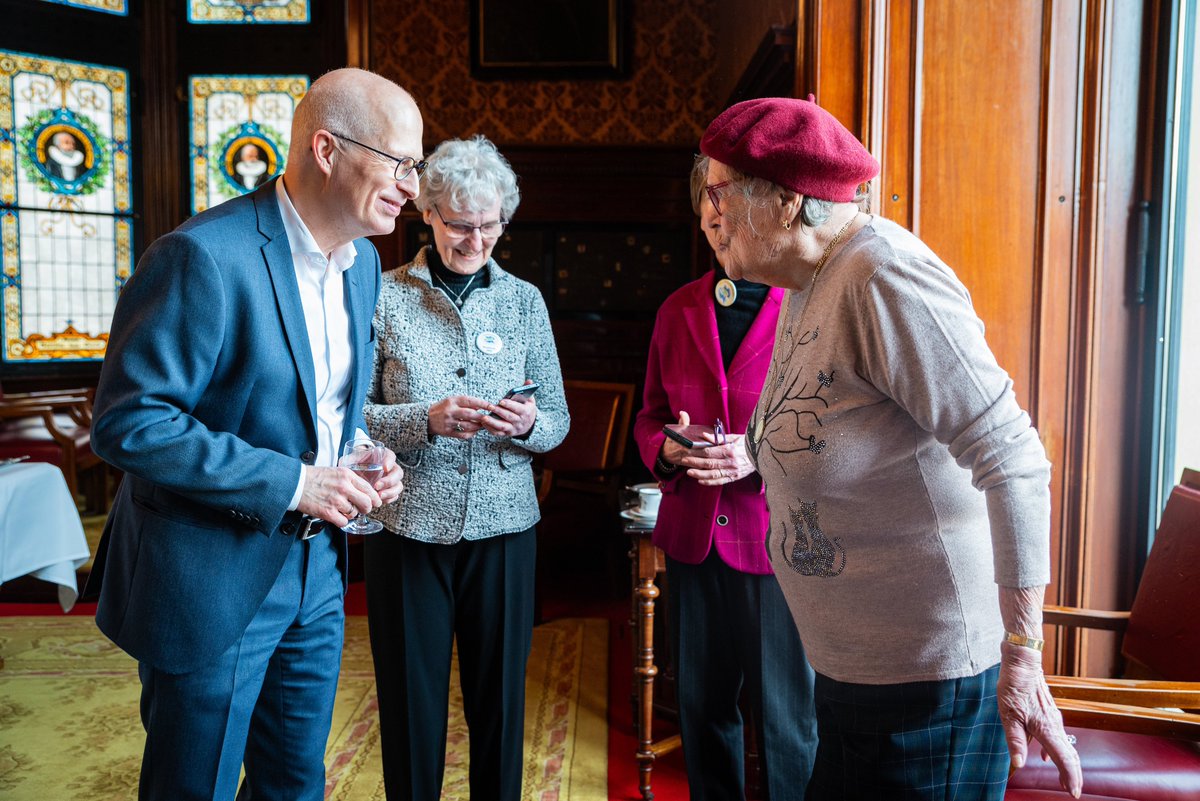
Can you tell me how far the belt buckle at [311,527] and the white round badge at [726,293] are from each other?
108cm

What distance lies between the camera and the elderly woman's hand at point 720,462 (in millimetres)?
2027

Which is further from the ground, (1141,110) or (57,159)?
(57,159)

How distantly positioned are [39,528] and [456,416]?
259 centimetres

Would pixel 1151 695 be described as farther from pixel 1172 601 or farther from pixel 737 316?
pixel 737 316

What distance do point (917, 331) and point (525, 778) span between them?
2.25 meters

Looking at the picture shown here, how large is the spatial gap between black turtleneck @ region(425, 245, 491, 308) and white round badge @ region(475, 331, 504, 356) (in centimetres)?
10

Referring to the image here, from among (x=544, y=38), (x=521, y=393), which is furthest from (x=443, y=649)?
(x=544, y=38)

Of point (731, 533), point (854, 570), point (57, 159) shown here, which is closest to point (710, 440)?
point (731, 533)

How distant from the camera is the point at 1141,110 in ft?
7.39

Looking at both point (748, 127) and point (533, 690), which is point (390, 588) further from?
point (533, 690)

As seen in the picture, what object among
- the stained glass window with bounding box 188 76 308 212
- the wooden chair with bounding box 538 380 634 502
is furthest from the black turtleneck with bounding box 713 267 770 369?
the stained glass window with bounding box 188 76 308 212

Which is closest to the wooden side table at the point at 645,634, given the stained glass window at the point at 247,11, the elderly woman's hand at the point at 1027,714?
the elderly woman's hand at the point at 1027,714

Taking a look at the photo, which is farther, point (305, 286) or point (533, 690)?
point (533, 690)

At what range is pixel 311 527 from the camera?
5.37ft
